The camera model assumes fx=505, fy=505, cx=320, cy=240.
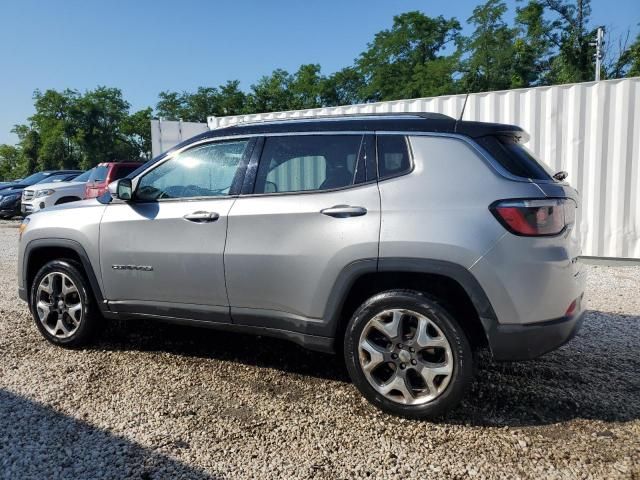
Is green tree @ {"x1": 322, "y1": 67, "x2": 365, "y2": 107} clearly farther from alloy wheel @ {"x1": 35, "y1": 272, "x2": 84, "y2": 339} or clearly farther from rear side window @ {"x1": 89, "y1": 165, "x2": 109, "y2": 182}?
alloy wheel @ {"x1": 35, "y1": 272, "x2": 84, "y2": 339}

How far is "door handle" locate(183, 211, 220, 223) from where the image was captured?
3525 mm

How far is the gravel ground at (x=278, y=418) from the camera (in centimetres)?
259

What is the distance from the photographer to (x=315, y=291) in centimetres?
321

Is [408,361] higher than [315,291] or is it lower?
lower

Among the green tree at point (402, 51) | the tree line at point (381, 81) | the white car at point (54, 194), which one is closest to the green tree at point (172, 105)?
the tree line at point (381, 81)

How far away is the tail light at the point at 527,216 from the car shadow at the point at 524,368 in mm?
1171

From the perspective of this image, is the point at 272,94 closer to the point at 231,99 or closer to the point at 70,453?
the point at 231,99

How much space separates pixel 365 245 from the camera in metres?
3.04

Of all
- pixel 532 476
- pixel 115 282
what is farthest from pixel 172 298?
pixel 532 476

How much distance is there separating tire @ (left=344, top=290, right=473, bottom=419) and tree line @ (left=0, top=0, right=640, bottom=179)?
3363cm

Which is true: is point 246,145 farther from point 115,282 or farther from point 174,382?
point 174,382

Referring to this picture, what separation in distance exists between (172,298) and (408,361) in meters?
1.79

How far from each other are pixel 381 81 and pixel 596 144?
143ft

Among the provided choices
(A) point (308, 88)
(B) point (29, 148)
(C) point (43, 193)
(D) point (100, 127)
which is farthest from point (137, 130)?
(C) point (43, 193)
